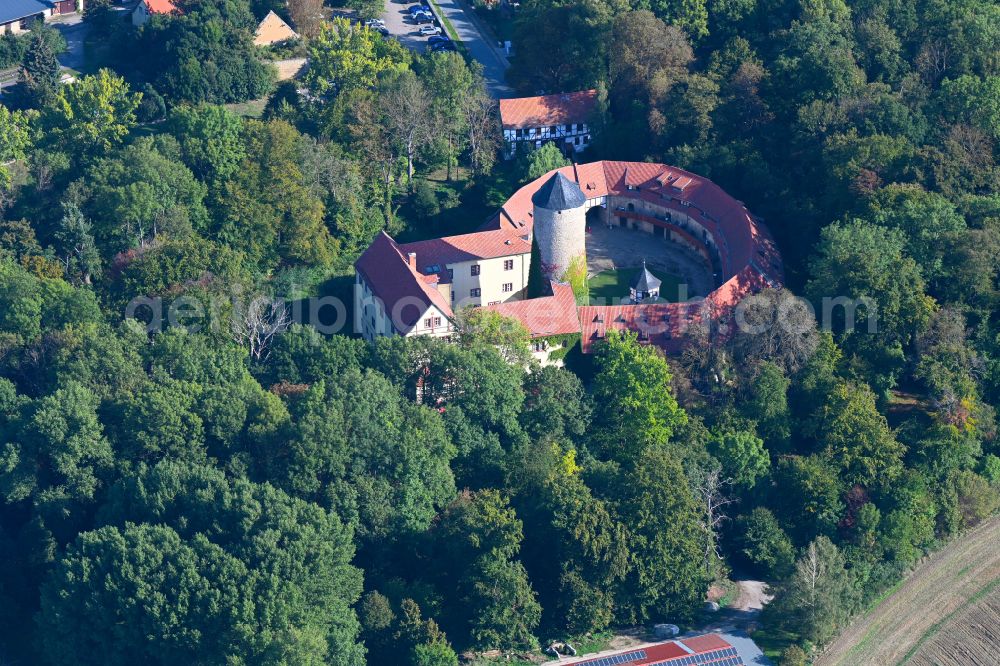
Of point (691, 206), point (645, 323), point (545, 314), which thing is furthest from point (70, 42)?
point (645, 323)

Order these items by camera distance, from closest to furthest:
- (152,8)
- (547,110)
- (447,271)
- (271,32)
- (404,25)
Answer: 1. (447,271)
2. (547,110)
3. (152,8)
4. (271,32)
5. (404,25)

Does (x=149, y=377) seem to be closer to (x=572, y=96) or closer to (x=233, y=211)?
(x=233, y=211)

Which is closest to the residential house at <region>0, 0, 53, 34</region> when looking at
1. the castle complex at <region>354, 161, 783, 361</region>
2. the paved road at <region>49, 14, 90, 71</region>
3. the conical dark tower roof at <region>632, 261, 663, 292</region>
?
the paved road at <region>49, 14, 90, 71</region>

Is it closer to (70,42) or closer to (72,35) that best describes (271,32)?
(70,42)

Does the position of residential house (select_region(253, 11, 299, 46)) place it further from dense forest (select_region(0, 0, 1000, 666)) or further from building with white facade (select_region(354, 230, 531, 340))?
building with white facade (select_region(354, 230, 531, 340))

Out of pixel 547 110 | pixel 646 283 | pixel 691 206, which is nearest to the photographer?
pixel 646 283

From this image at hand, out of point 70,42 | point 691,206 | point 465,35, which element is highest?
point 70,42
